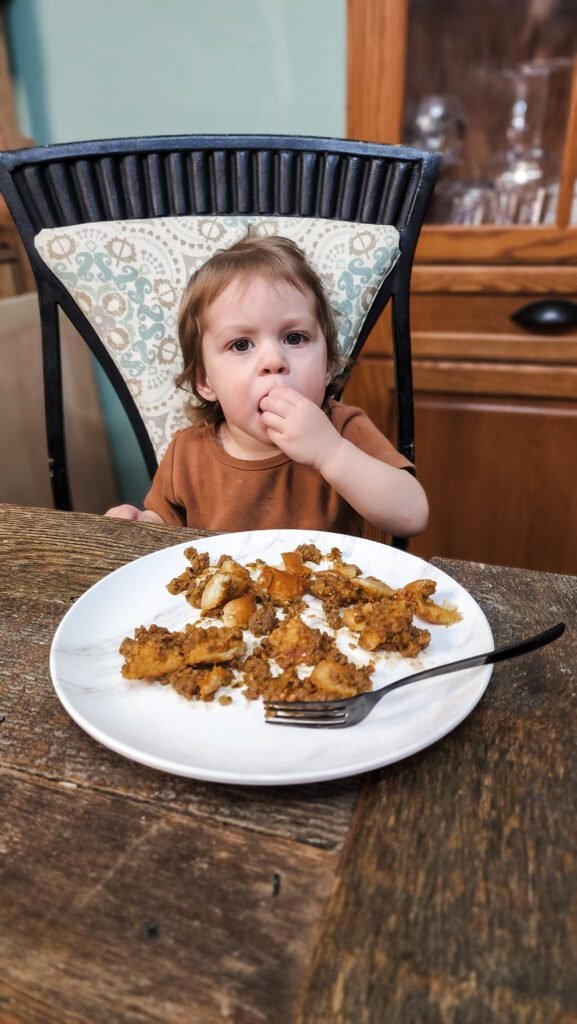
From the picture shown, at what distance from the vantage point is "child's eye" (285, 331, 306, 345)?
883 mm

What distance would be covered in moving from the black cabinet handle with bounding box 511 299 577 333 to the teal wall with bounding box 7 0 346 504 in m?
0.64

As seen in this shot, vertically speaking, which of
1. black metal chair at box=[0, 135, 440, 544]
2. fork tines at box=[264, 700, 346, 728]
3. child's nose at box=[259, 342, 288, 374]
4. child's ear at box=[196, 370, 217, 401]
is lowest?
fork tines at box=[264, 700, 346, 728]

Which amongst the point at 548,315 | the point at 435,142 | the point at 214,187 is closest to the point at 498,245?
the point at 548,315

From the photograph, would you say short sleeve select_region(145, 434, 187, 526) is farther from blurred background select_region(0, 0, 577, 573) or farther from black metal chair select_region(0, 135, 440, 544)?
blurred background select_region(0, 0, 577, 573)

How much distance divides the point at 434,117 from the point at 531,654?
1774 mm

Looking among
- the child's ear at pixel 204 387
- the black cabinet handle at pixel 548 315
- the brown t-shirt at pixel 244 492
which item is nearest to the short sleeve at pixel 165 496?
the brown t-shirt at pixel 244 492

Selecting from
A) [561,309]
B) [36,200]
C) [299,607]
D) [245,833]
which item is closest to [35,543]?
[299,607]

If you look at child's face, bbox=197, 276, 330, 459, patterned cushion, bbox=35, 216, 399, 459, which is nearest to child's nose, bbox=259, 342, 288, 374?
child's face, bbox=197, 276, 330, 459

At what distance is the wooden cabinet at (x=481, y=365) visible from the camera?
1.56 metres

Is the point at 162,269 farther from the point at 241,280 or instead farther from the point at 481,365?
the point at 481,365

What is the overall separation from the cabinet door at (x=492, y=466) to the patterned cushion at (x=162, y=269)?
2.38 feet

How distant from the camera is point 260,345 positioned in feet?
2.86

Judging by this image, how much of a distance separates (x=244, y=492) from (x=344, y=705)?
1.89 ft

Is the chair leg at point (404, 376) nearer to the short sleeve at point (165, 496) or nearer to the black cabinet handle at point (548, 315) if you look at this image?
the short sleeve at point (165, 496)
